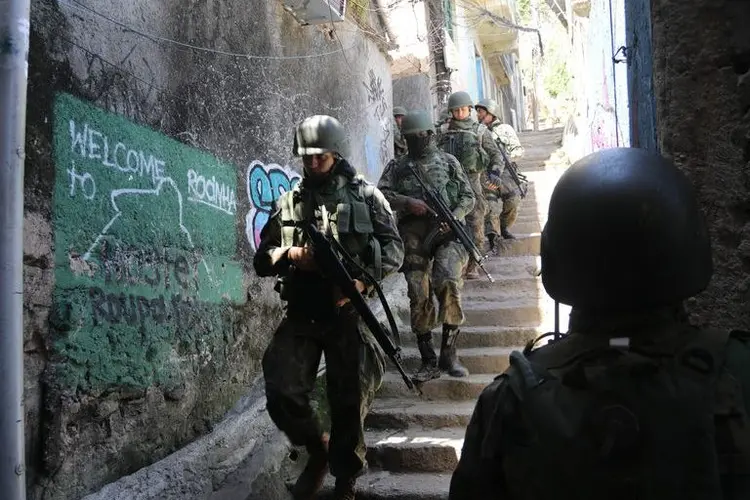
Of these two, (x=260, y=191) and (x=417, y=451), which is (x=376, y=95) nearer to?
(x=260, y=191)

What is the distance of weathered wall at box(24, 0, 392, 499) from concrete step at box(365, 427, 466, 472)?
37.2 inches

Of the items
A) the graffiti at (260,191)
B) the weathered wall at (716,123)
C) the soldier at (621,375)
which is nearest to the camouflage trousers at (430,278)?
the graffiti at (260,191)

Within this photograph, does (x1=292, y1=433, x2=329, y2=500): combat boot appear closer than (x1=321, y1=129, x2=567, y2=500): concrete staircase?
Yes

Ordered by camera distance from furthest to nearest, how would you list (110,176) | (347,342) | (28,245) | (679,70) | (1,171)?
(347,342) → (110,176) → (28,245) → (1,171) → (679,70)

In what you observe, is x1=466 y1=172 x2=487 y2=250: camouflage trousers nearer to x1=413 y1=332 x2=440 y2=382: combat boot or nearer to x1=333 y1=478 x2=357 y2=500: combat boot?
x1=413 y1=332 x2=440 y2=382: combat boot

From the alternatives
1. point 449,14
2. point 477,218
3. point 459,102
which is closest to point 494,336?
point 477,218

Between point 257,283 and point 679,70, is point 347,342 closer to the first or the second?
point 257,283

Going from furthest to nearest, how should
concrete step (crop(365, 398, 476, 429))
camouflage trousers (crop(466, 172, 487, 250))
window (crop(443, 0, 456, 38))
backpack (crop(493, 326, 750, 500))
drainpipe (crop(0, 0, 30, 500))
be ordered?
1. window (crop(443, 0, 456, 38))
2. camouflage trousers (crop(466, 172, 487, 250))
3. concrete step (crop(365, 398, 476, 429))
4. drainpipe (crop(0, 0, 30, 500))
5. backpack (crop(493, 326, 750, 500))

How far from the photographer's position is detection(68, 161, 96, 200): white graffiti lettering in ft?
9.51

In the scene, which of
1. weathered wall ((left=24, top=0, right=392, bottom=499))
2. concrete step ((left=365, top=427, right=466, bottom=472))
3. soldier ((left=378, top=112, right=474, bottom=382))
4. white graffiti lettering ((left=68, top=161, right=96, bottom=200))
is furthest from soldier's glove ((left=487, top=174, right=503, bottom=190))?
white graffiti lettering ((left=68, top=161, right=96, bottom=200))

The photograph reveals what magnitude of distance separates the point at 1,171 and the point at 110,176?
786 mm

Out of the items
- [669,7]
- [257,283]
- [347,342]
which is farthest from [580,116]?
[669,7]

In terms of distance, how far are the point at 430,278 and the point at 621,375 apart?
4.04 meters

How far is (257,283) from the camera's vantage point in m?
4.59
